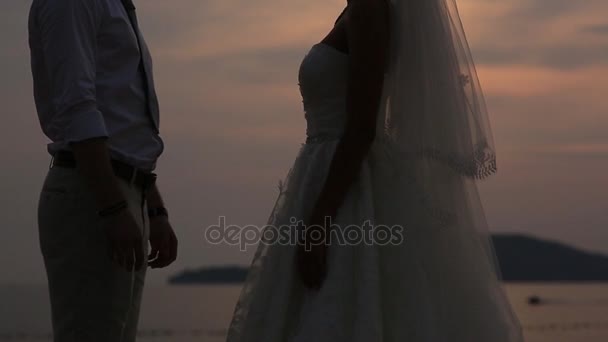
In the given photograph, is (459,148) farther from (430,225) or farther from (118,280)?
(118,280)

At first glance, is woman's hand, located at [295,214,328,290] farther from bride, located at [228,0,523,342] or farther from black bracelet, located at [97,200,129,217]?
black bracelet, located at [97,200,129,217]

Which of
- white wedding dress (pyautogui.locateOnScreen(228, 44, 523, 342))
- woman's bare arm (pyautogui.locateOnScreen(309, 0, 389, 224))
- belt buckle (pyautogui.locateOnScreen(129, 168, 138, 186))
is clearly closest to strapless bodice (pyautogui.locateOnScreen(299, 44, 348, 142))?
white wedding dress (pyautogui.locateOnScreen(228, 44, 523, 342))

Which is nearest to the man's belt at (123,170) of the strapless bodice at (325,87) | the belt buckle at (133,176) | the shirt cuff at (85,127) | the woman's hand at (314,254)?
the belt buckle at (133,176)

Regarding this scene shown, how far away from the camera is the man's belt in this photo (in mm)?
3303

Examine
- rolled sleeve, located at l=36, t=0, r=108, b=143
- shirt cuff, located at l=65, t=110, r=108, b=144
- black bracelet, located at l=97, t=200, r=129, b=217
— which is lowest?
black bracelet, located at l=97, t=200, r=129, b=217

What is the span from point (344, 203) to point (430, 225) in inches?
11.9

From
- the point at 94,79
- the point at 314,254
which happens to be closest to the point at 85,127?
the point at 94,79

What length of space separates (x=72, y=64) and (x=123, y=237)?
0.53m

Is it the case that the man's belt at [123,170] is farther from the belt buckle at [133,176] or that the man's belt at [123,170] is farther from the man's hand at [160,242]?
the man's hand at [160,242]

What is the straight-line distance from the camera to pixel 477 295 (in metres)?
3.71

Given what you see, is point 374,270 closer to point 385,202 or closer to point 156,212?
point 385,202

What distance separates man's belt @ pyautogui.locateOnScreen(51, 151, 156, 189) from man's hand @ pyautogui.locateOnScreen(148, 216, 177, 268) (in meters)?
0.24

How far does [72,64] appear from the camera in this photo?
3.23m

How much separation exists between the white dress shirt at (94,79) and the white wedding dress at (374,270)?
602 mm
